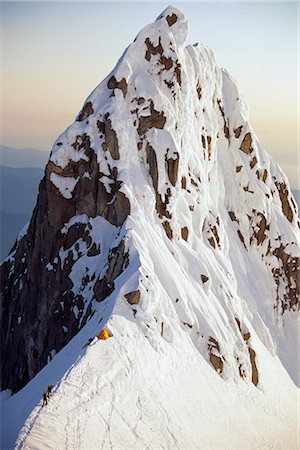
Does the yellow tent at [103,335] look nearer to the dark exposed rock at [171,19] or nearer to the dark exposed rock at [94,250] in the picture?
the dark exposed rock at [94,250]

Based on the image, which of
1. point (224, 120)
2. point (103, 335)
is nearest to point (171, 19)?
point (224, 120)

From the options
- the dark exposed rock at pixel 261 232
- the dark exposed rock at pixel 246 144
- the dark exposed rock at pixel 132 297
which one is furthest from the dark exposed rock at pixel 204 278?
the dark exposed rock at pixel 246 144

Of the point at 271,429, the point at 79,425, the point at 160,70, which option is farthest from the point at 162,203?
the point at 79,425

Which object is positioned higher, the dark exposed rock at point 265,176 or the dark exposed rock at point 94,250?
the dark exposed rock at point 265,176

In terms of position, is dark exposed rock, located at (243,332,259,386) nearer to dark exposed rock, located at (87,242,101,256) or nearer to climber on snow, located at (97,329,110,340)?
dark exposed rock, located at (87,242,101,256)

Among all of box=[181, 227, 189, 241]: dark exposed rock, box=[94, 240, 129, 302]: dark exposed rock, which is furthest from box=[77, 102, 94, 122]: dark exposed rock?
box=[94, 240, 129, 302]: dark exposed rock

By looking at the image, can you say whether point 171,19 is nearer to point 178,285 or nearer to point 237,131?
point 237,131
